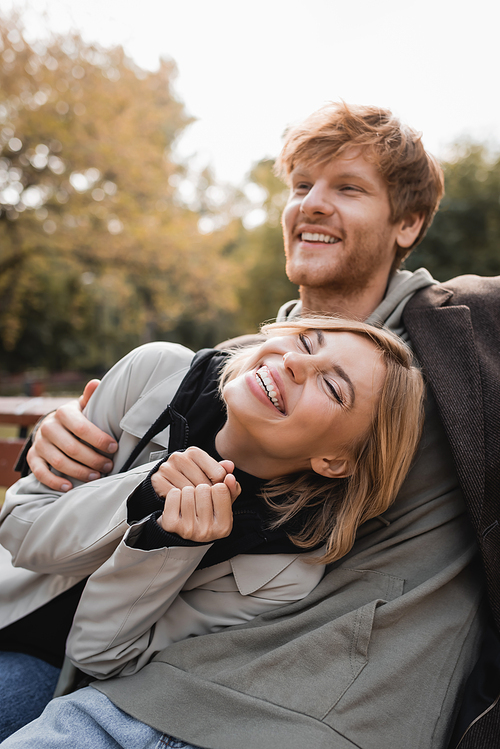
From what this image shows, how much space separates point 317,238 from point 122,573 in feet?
5.80

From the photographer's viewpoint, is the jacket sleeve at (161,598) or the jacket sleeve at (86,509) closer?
the jacket sleeve at (161,598)

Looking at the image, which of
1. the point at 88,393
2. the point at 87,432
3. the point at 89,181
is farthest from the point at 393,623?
the point at 89,181

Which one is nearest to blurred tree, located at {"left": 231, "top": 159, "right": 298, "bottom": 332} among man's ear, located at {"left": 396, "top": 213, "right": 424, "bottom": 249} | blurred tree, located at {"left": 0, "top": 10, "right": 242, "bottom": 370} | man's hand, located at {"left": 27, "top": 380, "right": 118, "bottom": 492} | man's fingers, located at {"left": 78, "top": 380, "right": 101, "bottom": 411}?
blurred tree, located at {"left": 0, "top": 10, "right": 242, "bottom": 370}

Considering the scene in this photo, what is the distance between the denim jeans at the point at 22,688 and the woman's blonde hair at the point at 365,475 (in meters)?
1.00

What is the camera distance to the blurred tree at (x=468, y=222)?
1210cm

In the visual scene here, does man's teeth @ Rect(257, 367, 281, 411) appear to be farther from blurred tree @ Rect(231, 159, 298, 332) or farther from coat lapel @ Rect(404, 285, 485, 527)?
blurred tree @ Rect(231, 159, 298, 332)

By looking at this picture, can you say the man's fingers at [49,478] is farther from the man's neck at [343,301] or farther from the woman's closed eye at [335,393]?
the man's neck at [343,301]

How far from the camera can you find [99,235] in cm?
1425

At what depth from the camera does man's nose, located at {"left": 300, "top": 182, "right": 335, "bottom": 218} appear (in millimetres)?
2521

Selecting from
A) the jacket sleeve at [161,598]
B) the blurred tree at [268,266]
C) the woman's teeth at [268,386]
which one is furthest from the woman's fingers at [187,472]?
the blurred tree at [268,266]

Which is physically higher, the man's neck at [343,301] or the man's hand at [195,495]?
the man's neck at [343,301]

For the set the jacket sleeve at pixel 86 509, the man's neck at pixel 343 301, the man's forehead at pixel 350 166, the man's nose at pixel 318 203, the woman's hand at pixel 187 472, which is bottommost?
the jacket sleeve at pixel 86 509

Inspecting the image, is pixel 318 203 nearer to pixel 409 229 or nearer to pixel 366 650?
pixel 409 229

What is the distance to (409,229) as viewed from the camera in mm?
2787
